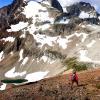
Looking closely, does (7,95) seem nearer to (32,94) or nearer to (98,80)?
(32,94)

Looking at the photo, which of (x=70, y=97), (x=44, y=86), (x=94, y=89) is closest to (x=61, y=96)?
(x=70, y=97)

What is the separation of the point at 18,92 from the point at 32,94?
4199mm

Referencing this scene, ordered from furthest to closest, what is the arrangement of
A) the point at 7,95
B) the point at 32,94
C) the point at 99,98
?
the point at 7,95 → the point at 32,94 → the point at 99,98

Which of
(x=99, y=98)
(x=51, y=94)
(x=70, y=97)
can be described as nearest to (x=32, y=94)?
(x=51, y=94)

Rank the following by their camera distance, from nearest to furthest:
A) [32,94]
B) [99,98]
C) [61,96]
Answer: [99,98], [61,96], [32,94]

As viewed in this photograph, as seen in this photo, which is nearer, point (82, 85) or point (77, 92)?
point (77, 92)

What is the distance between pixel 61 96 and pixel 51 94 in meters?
2.25

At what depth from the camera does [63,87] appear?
51.8 meters

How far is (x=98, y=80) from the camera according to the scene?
180ft

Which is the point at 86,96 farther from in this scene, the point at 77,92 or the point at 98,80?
the point at 98,80

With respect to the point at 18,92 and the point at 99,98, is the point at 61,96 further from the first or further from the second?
the point at 18,92

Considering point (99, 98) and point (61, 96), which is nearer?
point (99, 98)

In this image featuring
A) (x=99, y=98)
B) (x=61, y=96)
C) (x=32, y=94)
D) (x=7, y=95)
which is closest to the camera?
(x=99, y=98)

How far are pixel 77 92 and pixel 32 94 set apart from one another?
585 cm
